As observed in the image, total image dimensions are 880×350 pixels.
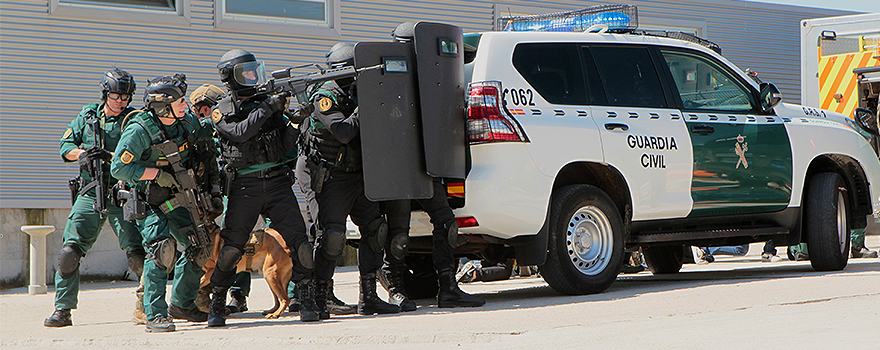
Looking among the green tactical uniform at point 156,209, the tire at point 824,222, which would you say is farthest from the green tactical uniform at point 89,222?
the tire at point 824,222

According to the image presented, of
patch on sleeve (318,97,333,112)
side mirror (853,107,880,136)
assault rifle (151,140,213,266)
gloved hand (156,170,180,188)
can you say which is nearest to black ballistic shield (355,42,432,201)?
patch on sleeve (318,97,333,112)

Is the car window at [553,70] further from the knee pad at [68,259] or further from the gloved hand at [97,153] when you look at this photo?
the knee pad at [68,259]

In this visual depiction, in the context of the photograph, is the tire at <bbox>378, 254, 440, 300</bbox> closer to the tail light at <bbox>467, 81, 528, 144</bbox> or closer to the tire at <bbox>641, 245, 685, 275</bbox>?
the tail light at <bbox>467, 81, 528, 144</bbox>

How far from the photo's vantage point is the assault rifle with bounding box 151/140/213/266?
6.25 metres

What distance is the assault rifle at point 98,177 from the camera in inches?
259

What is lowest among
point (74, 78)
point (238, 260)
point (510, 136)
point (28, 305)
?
point (28, 305)

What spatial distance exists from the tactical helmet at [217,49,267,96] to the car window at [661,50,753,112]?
3263 mm

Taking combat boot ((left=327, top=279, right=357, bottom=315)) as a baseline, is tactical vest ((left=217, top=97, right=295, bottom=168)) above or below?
above

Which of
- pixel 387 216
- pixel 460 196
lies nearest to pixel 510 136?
pixel 460 196

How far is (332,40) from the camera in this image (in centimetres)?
1327

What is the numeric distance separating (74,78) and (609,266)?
7594 millimetres

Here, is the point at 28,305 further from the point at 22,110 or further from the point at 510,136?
the point at 510,136

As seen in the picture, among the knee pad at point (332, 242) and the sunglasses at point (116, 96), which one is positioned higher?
the sunglasses at point (116, 96)

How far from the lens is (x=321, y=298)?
6.38m
